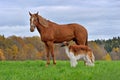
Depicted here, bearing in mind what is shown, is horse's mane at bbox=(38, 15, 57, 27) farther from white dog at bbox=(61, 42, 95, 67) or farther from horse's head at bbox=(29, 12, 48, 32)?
white dog at bbox=(61, 42, 95, 67)

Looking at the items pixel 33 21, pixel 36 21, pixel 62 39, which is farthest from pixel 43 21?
pixel 62 39

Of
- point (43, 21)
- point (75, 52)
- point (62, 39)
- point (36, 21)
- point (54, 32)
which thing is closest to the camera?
point (75, 52)

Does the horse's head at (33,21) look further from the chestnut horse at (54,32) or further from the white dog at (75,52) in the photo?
the white dog at (75,52)

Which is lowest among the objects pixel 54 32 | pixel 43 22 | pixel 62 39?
pixel 62 39

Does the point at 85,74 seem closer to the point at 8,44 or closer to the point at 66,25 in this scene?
the point at 66,25

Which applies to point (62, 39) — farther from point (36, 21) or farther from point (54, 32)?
point (36, 21)

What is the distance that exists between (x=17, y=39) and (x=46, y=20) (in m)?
45.5

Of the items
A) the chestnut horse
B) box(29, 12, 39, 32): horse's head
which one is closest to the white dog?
the chestnut horse

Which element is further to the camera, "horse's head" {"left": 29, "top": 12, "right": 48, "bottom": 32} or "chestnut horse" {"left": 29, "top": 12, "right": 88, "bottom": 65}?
"chestnut horse" {"left": 29, "top": 12, "right": 88, "bottom": 65}

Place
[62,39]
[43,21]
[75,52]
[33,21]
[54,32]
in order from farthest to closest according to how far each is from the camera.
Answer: [62,39] < [54,32] < [43,21] < [33,21] < [75,52]

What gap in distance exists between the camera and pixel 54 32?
2084 cm

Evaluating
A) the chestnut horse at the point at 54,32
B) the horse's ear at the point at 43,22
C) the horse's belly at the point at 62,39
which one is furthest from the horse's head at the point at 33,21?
the horse's belly at the point at 62,39

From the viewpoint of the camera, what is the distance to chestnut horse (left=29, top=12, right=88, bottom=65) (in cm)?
2041

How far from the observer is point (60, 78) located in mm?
14117
